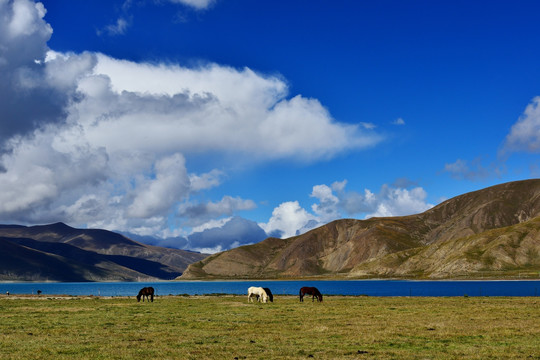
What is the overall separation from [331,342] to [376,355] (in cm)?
454

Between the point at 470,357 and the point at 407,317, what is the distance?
18669 millimetres

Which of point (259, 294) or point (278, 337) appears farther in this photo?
point (259, 294)

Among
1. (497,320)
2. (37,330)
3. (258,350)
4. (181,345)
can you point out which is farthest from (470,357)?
(37,330)

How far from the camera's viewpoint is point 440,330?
32.8 meters

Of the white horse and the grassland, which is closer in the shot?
the grassland

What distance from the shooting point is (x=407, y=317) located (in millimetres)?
41406

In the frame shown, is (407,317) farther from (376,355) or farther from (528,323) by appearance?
(376,355)

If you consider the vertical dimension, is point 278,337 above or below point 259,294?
above

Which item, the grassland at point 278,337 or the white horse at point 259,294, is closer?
the grassland at point 278,337

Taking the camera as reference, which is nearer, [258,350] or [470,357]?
[470,357]

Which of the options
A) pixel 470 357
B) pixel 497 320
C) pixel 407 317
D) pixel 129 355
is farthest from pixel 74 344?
pixel 497 320

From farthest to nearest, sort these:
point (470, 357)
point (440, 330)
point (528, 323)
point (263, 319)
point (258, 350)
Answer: point (263, 319)
point (528, 323)
point (440, 330)
point (258, 350)
point (470, 357)

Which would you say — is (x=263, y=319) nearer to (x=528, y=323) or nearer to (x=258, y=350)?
(x=258, y=350)

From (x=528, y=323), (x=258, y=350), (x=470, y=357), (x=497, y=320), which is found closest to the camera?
(x=470, y=357)
